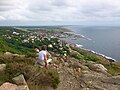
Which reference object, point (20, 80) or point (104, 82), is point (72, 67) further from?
point (20, 80)

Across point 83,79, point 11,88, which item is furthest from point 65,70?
point 11,88

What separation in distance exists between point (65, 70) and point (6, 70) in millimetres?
3142

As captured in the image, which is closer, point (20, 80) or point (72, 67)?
point (20, 80)

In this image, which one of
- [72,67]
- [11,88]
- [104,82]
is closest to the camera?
[11,88]

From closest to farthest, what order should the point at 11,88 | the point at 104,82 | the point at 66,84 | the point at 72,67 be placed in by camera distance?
the point at 11,88 < the point at 66,84 < the point at 104,82 < the point at 72,67

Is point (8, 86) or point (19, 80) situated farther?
point (19, 80)

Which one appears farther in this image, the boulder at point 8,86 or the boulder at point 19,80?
the boulder at point 19,80

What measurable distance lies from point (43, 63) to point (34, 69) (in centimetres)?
165

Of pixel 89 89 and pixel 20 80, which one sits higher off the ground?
pixel 20 80

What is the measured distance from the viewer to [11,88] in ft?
28.6

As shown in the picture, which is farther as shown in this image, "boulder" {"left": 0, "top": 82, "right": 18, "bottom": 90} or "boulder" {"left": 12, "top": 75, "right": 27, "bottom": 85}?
"boulder" {"left": 12, "top": 75, "right": 27, "bottom": 85}

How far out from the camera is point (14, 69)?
10.1 meters

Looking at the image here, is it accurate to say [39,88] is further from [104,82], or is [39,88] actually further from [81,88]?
[104,82]

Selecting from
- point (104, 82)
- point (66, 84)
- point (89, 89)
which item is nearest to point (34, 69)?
point (66, 84)
